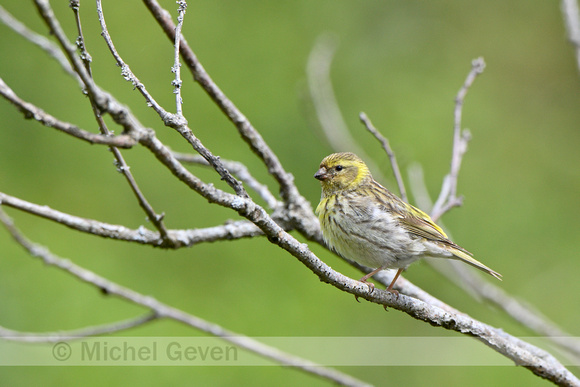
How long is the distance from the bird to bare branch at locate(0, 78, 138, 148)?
1.69 metres

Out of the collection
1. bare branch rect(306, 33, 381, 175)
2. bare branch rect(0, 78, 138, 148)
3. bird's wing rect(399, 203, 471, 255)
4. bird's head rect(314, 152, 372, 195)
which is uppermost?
bare branch rect(306, 33, 381, 175)

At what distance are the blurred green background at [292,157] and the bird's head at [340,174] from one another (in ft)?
2.57

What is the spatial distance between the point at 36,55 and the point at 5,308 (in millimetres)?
2209

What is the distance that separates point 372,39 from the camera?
7.02 m

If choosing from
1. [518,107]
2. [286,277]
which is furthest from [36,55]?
[518,107]

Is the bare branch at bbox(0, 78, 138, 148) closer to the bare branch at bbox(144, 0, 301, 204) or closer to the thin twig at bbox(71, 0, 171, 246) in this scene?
the thin twig at bbox(71, 0, 171, 246)

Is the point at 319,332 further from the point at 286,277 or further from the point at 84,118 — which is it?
the point at 84,118

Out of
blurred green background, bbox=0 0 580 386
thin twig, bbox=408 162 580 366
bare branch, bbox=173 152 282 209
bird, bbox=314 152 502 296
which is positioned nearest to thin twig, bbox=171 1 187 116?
bare branch, bbox=173 152 282 209

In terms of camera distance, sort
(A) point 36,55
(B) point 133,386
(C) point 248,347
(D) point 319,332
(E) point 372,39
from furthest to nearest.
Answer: (E) point 372,39
(A) point 36,55
(D) point 319,332
(B) point 133,386
(C) point 248,347

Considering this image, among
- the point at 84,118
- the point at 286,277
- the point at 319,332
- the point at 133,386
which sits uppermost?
the point at 84,118

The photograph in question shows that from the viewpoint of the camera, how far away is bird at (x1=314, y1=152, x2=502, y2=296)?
10.4 feet

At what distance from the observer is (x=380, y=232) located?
3.22 meters

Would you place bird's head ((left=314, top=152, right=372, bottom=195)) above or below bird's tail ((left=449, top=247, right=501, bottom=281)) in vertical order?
above

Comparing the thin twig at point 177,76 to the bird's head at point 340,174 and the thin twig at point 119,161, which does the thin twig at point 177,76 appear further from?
the bird's head at point 340,174
